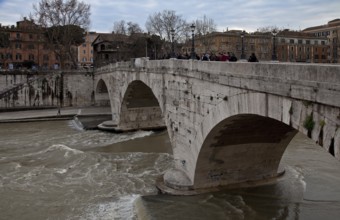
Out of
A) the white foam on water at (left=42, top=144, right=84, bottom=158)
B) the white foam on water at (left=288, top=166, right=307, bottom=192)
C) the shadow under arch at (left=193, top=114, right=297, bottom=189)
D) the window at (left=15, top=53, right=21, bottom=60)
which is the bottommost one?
the white foam on water at (left=42, top=144, right=84, bottom=158)

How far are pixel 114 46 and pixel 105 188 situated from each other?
48512 mm

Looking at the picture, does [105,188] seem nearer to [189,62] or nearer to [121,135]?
[189,62]

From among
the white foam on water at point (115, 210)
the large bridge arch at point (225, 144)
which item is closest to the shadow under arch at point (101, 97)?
the large bridge arch at point (225, 144)

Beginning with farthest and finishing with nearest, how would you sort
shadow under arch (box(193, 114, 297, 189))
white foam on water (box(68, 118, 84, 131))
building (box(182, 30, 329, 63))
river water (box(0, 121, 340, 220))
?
white foam on water (box(68, 118, 84, 131)) → building (box(182, 30, 329, 63)) → river water (box(0, 121, 340, 220)) → shadow under arch (box(193, 114, 297, 189))

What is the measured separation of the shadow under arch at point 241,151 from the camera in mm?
11094

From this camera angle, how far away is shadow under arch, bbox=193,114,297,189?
11094 millimetres

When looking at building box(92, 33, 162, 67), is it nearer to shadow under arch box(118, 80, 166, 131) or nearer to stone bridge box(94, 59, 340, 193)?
shadow under arch box(118, 80, 166, 131)

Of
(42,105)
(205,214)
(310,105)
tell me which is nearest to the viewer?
(310,105)

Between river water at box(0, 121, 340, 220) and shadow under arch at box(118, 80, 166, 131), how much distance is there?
15.1ft

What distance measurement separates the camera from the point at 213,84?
35.5 feet

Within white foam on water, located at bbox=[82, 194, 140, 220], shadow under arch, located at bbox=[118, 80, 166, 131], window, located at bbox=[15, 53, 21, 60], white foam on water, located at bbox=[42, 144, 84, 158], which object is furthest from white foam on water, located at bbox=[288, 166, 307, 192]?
window, located at bbox=[15, 53, 21, 60]

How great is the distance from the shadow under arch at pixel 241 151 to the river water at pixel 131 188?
0.49 meters

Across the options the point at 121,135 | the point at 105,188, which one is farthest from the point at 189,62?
the point at 121,135

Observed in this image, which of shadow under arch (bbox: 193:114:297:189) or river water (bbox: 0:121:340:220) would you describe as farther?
river water (bbox: 0:121:340:220)
